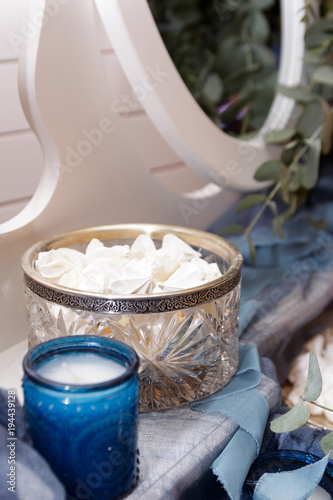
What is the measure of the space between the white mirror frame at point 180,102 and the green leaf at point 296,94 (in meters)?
0.06

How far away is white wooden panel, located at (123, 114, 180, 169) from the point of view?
2.81ft

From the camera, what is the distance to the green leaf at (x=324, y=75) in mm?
862

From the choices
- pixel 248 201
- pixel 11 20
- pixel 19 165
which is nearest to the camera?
pixel 11 20

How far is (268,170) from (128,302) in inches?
18.5

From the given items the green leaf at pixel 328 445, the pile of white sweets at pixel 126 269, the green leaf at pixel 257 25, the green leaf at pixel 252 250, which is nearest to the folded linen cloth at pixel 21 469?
the pile of white sweets at pixel 126 269

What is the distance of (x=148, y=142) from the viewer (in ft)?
2.92

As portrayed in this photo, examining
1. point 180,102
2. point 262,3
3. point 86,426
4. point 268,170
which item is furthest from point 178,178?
point 86,426

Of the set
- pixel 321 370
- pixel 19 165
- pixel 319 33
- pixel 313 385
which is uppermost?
pixel 319 33

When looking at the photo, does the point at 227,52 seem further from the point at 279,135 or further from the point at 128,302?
the point at 128,302

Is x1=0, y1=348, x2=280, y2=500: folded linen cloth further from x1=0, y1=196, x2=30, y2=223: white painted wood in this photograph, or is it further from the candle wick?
x1=0, y1=196, x2=30, y2=223: white painted wood

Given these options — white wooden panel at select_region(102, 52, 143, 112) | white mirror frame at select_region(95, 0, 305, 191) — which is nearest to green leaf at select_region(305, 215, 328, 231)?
white mirror frame at select_region(95, 0, 305, 191)

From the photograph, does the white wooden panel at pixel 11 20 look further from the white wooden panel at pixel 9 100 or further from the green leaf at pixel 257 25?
the green leaf at pixel 257 25

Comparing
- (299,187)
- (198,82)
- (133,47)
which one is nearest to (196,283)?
(133,47)

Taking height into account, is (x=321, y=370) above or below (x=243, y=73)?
below
